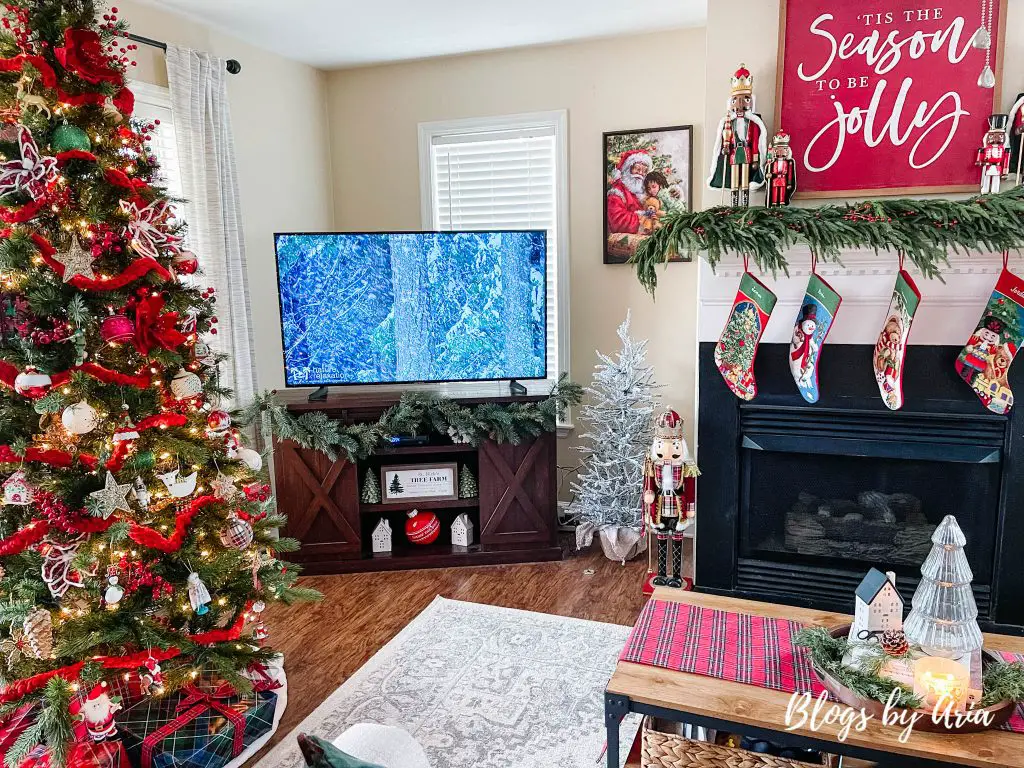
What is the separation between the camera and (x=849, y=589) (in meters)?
2.78

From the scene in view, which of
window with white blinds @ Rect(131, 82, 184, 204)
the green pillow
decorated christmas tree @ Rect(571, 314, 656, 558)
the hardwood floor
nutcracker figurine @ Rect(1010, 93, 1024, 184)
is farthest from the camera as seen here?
decorated christmas tree @ Rect(571, 314, 656, 558)

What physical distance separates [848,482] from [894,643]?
1249 millimetres

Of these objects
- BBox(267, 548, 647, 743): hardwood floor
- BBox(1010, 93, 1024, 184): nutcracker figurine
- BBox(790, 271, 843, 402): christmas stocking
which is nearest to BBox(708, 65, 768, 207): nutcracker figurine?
BBox(790, 271, 843, 402): christmas stocking

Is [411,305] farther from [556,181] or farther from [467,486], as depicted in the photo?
[556,181]

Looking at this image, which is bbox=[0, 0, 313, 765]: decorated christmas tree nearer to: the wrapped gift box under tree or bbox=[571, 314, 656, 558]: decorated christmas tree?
the wrapped gift box under tree

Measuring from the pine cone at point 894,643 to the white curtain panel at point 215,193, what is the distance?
107 inches

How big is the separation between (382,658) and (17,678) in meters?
1.12

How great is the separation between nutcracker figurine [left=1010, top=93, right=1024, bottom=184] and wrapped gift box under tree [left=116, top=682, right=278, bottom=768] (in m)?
2.92

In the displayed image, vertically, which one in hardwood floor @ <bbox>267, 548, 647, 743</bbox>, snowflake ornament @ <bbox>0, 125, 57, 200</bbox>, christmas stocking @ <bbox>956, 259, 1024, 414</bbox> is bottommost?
hardwood floor @ <bbox>267, 548, 647, 743</bbox>

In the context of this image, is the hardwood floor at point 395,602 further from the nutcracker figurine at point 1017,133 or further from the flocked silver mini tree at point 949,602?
the nutcracker figurine at point 1017,133

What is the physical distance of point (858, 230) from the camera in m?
2.26

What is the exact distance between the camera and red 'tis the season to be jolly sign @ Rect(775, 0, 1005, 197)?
234 centimetres

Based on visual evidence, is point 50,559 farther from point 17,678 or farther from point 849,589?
point 849,589

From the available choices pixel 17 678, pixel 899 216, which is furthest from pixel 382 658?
pixel 899 216
